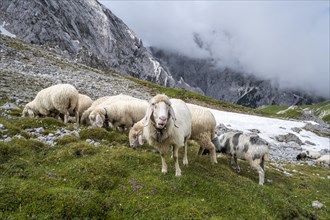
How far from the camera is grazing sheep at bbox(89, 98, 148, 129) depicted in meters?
18.9

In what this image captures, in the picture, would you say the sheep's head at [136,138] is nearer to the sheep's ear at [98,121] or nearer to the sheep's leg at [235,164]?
the sheep's ear at [98,121]

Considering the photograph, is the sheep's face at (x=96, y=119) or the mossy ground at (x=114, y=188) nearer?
the mossy ground at (x=114, y=188)

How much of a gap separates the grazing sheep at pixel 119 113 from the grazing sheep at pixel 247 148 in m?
6.06

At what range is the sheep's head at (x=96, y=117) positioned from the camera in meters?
18.5

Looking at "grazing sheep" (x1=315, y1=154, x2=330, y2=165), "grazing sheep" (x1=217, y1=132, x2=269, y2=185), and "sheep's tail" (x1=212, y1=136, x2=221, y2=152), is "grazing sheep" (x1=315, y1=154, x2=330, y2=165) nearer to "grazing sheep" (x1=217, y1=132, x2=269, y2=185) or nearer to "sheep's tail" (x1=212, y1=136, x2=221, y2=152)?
"grazing sheep" (x1=217, y1=132, x2=269, y2=185)

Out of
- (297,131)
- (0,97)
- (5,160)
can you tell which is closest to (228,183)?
(5,160)

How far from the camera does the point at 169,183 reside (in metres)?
10.8

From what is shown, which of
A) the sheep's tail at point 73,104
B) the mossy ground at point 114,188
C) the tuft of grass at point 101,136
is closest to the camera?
the mossy ground at point 114,188

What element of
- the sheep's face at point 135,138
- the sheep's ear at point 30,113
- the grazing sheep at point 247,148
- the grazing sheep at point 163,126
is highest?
the grazing sheep at point 163,126

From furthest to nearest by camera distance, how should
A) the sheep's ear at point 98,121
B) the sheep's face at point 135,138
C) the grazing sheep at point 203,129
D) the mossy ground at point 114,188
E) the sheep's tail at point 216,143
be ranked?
1. the sheep's ear at point 98,121
2. the sheep's tail at point 216,143
3. the grazing sheep at point 203,129
4. the sheep's face at point 135,138
5. the mossy ground at point 114,188

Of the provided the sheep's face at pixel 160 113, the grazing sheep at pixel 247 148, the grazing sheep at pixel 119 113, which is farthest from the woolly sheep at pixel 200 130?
the sheep's face at pixel 160 113

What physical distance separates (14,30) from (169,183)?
408 feet

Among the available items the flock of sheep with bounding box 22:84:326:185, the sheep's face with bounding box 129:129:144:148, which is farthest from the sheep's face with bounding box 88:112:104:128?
the sheep's face with bounding box 129:129:144:148

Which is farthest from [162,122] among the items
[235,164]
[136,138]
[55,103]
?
[55,103]
